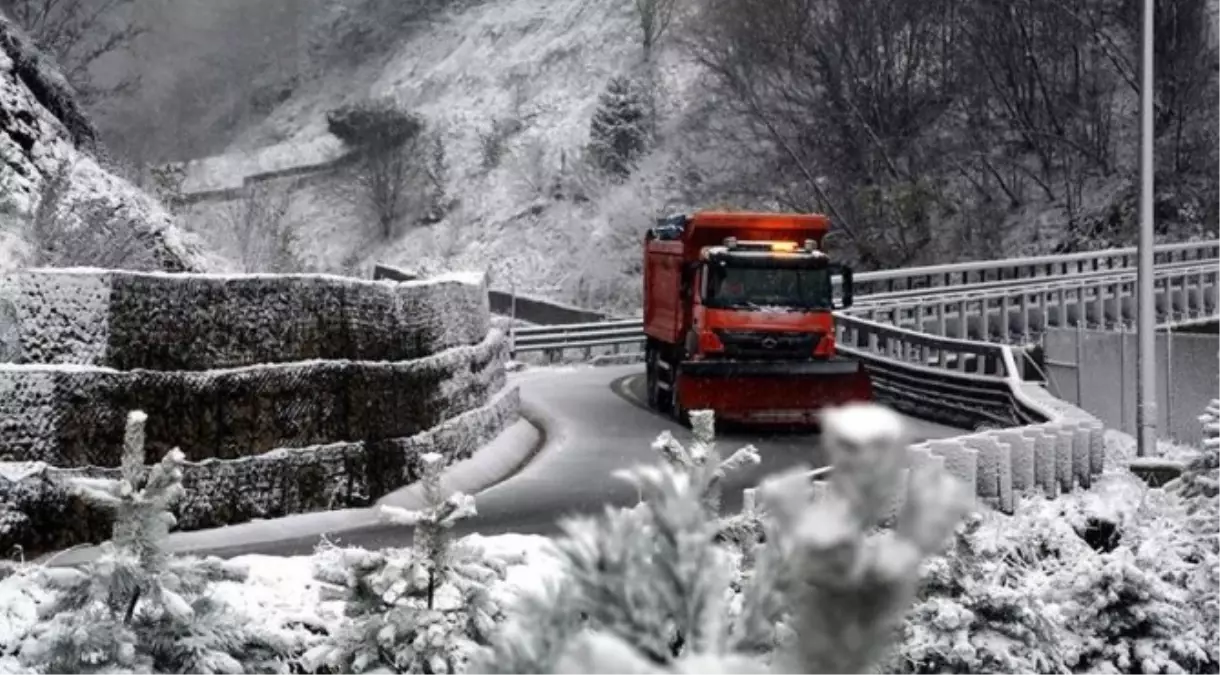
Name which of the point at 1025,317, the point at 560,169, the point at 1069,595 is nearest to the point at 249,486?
the point at 1069,595

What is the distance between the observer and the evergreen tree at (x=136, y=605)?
280 inches

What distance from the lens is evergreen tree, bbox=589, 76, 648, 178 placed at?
65.4m

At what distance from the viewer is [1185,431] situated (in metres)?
23.4

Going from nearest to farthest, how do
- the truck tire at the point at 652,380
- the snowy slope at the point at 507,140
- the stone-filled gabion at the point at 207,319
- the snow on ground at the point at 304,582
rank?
the snow on ground at the point at 304,582 < the stone-filled gabion at the point at 207,319 < the truck tire at the point at 652,380 < the snowy slope at the point at 507,140

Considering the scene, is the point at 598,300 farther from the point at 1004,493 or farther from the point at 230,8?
the point at 230,8

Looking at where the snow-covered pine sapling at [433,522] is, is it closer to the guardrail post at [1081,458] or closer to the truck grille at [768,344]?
the guardrail post at [1081,458]

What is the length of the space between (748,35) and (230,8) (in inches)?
2095

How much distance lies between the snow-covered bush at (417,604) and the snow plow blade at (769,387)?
1348cm

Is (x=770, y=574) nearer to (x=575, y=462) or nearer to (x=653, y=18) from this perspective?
(x=575, y=462)

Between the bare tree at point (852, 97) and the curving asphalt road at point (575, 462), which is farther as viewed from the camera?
the bare tree at point (852, 97)

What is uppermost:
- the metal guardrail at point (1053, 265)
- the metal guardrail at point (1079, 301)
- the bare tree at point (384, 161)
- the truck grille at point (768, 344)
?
the bare tree at point (384, 161)

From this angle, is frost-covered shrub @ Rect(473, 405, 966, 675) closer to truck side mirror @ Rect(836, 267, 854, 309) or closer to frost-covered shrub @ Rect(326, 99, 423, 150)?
truck side mirror @ Rect(836, 267, 854, 309)

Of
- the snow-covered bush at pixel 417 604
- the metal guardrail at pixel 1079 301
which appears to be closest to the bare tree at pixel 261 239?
the metal guardrail at pixel 1079 301

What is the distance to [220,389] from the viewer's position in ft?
45.4
